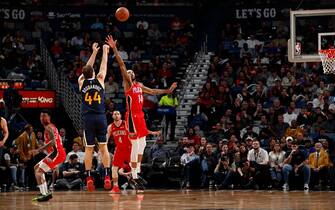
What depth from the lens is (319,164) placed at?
20484mm

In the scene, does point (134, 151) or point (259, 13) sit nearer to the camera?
point (134, 151)

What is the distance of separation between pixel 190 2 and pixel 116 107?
27.3ft

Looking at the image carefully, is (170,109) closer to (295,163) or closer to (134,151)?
(295,163)

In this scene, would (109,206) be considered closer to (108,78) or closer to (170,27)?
(108,78)

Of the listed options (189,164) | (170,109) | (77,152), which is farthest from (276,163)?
(77,152)

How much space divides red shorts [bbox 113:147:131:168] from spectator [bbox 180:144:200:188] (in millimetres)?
3058

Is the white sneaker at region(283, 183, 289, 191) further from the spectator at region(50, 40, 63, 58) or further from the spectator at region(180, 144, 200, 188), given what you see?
the spectator at region(50, 40, 63, 58)

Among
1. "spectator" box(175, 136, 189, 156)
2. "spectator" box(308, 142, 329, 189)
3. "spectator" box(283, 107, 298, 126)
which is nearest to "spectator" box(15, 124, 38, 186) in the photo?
"spectator" box(175, 136, 189, 156)

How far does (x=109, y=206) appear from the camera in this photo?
1289cm

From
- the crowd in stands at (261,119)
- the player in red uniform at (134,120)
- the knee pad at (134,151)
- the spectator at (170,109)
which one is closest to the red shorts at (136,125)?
the player in red uniform at (134,120)

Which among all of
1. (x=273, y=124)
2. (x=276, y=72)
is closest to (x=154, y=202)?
(x=273, y=124)

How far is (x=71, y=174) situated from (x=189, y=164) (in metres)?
3.10

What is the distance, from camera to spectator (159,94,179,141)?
24.7 m

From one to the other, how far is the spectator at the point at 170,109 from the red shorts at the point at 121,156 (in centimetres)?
608
